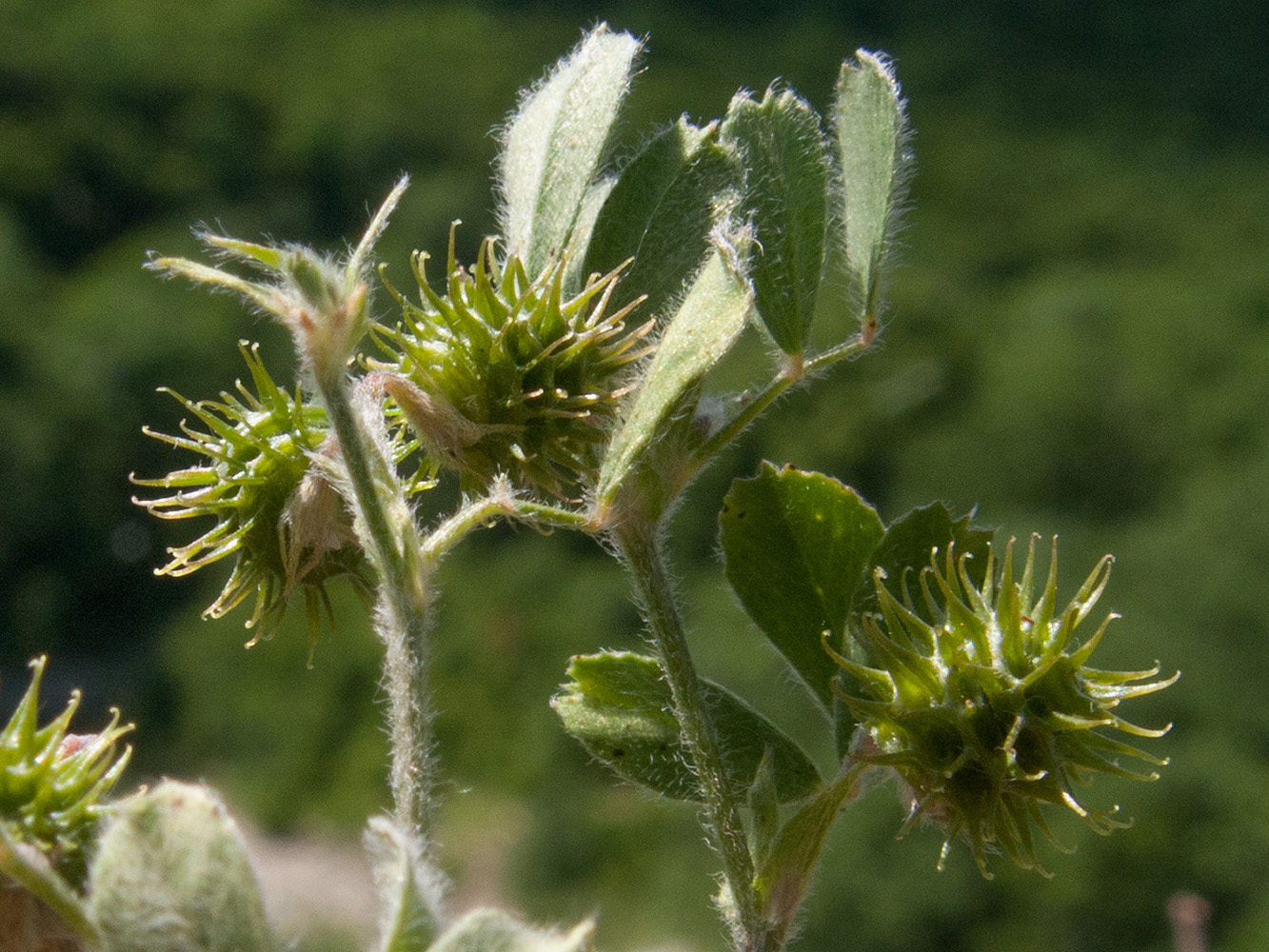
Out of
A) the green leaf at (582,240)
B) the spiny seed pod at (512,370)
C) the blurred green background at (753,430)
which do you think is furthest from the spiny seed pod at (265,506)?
the blurred green background at (753,430)

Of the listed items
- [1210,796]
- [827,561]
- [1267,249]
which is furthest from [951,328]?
[827,561]

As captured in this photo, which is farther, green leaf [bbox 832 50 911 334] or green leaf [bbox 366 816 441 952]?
green leaf [bbox 832 50 911 334]

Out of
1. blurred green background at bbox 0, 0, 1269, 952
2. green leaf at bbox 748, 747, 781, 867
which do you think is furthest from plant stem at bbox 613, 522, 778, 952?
blurred green background at bbox 0, 0, 1269, 952

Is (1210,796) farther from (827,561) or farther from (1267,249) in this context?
(827,561)

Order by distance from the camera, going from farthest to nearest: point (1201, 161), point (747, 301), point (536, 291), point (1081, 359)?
1. point (1201, 161)
2. point (1081, 359)
3. point (536, 291)
4. point (747, 301)

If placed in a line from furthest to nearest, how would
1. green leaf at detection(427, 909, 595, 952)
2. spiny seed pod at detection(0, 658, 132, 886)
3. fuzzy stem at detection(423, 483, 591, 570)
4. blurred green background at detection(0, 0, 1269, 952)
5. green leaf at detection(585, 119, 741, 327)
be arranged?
blurred green background at detection(0, 0, 1269, 952) → green leaf at detection(585, 119, 741, 327) → fuzzy stem at detection(423, 483, 591, 570) → spiny seed pod at detection(0, 658, 132, 886) → green leaf at detection(427, 909, 595, 952)

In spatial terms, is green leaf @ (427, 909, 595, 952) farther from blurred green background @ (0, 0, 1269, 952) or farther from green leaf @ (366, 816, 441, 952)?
blurred green background @ (0, 0, 1269, 952)
